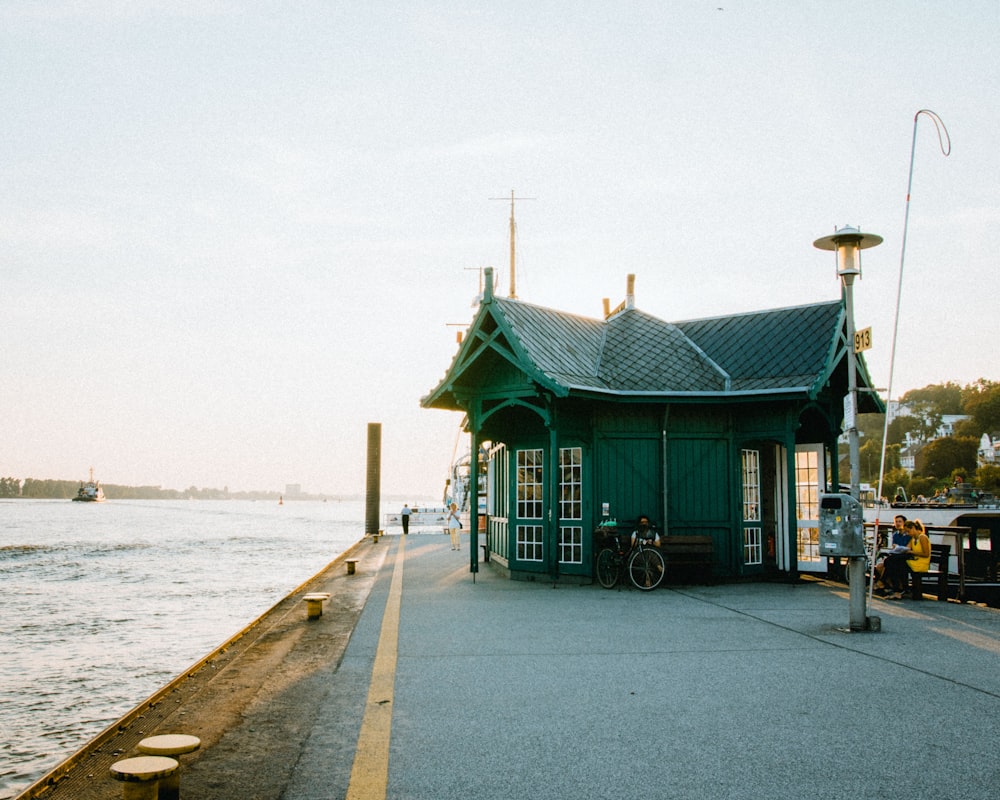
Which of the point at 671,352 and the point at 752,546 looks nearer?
the point at 752,546

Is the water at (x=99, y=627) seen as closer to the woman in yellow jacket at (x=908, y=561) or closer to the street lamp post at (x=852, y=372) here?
the street lamp post at (x=852, y=372)

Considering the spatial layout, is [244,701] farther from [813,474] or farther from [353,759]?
[813,474]

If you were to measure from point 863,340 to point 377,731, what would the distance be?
7.47 metres

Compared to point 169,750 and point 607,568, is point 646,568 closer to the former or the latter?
point 607,568

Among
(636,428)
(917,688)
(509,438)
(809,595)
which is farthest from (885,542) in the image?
(917,688)

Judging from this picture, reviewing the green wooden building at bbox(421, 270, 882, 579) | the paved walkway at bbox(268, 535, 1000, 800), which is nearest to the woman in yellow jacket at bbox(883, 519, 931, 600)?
the paved walkway at bbox(268, 535, 1000, 800)

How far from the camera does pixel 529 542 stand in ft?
53.5

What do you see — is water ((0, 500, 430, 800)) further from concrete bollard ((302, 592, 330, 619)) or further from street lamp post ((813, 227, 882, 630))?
street lamp post ((813, 227, 882, 630))

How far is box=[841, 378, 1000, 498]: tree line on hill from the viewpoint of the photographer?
93.4 metres

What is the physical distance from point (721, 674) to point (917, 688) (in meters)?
1.65

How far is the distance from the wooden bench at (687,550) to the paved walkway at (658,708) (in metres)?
3.26

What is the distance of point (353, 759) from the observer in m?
5.34

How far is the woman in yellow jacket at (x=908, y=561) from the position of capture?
44.8 feet

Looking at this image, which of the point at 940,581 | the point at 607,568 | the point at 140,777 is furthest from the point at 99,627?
the point at 940,581
